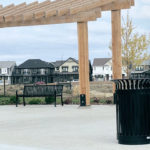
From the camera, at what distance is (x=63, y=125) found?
35.8 ft

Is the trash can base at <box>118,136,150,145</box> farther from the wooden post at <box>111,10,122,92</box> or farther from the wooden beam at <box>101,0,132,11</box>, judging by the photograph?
the wooden beam at <box>101,0,132,11</box>

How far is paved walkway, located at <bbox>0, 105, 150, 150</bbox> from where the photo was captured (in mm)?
7871

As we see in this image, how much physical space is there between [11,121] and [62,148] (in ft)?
15.8

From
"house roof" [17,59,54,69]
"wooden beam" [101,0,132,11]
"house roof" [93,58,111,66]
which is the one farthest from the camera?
"house roof" [93,58,111,66]

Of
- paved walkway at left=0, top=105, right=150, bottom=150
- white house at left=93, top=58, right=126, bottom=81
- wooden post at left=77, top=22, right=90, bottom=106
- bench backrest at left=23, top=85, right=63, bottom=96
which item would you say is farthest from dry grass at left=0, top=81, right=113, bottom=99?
white house at left=93, top=58, right=126, bottom=81

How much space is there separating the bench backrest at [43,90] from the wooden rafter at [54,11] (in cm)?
292

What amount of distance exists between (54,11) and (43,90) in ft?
21.0

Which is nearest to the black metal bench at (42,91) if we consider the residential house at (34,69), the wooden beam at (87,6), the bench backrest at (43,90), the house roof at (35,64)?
the bench backrest at (43,90)

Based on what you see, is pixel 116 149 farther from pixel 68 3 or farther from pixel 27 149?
pixel 68 3

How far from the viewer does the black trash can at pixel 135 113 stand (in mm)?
7941

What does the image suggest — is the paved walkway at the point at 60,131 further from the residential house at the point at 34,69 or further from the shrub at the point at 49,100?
the residential house at the point at 34,69

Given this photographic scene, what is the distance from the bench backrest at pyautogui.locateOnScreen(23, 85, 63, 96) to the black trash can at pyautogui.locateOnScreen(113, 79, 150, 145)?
887cm

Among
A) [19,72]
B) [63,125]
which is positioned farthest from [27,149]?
[19,72]

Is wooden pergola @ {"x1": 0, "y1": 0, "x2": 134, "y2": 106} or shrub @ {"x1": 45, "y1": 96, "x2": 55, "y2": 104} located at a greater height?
wooden pergola @ {"x1": 0, "y1": 0, "x2": 134, "y2": 106}
